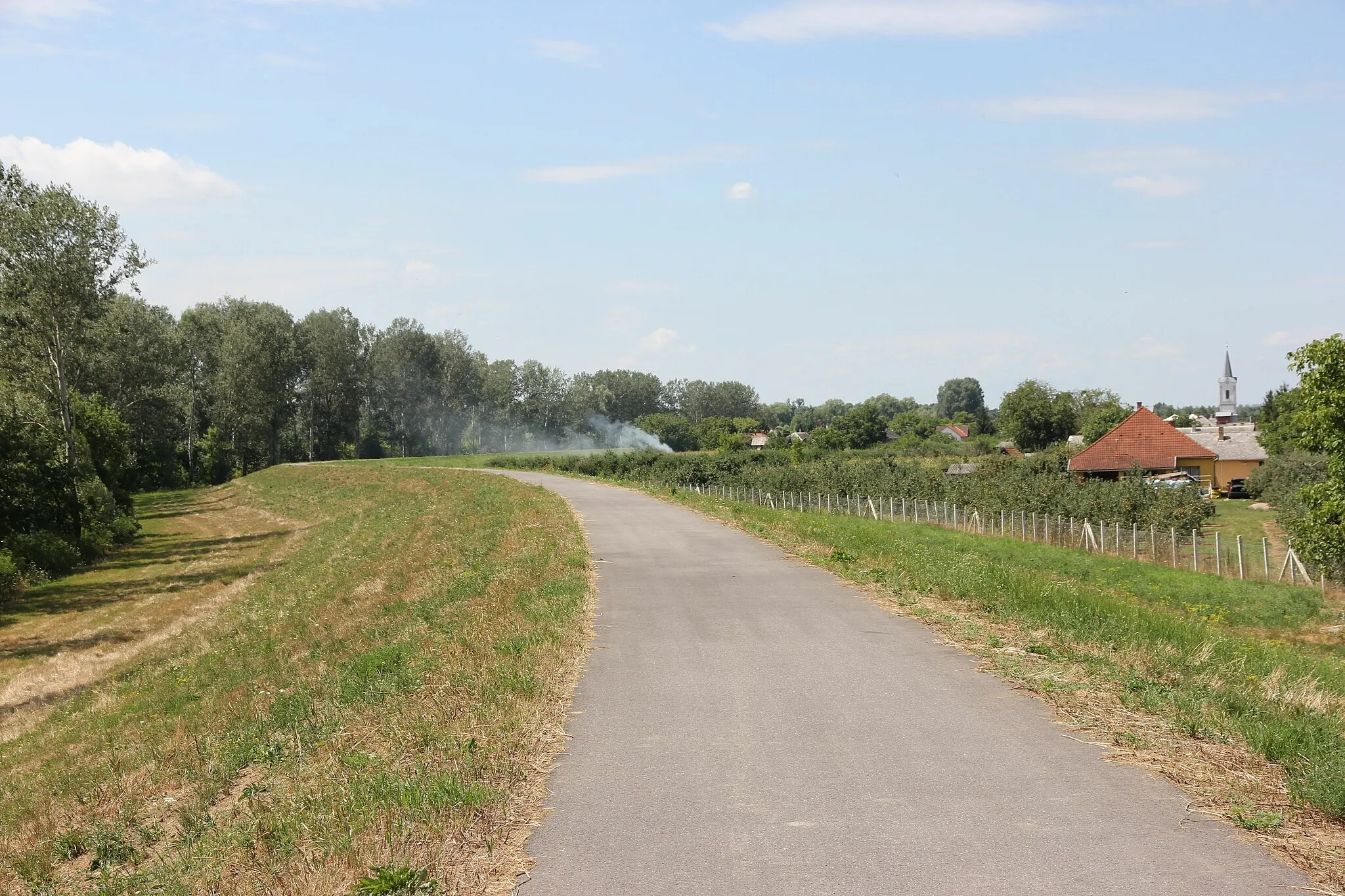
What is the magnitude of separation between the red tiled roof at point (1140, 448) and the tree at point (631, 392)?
102751mm

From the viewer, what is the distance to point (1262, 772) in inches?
246

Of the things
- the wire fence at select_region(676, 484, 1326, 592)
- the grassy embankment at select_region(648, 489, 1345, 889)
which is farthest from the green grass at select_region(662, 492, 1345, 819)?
the wire fence at select_region(676, 484, 1326, 592)

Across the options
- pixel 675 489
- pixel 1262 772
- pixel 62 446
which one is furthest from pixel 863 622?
A: pixel 62 446

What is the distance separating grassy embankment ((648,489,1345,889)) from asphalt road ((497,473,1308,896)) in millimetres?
300

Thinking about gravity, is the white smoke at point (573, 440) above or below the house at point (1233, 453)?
above

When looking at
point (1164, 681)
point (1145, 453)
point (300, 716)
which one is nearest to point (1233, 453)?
point (1145, 453)

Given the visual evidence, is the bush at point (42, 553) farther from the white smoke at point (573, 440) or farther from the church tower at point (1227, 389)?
the church tower at point (1227, 389)

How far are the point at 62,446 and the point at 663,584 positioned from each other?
36.8m

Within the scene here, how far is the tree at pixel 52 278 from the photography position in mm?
39688

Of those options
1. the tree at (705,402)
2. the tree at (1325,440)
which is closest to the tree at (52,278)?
the tree at (1325,440)

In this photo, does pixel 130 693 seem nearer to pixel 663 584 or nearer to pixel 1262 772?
pixel 663 584

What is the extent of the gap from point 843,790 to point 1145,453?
74.6 meters

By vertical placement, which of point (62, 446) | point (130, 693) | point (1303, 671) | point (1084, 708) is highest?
point (62, 446)

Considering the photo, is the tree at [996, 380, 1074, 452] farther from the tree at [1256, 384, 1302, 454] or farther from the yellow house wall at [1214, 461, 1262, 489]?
the yellow house wall at [1214, 461, 1262, 489]
